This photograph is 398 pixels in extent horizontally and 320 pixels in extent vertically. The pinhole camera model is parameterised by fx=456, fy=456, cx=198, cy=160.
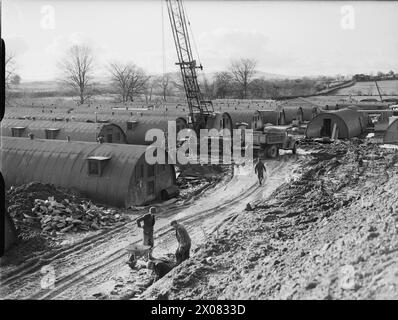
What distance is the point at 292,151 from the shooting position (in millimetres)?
32094

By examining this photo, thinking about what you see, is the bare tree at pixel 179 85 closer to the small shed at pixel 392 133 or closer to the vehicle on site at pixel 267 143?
the small shed at pixel 392 133

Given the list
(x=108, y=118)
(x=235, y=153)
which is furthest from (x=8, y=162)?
(x=108, y=118)

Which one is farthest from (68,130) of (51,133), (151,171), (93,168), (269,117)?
(269,117)

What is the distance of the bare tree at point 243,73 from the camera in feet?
352

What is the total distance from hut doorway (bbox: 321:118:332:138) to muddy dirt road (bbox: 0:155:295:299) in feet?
68.4

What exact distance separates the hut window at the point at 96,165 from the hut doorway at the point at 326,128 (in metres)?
25.0

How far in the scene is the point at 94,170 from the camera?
18.5 meters

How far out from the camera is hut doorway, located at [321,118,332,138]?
3897 cm

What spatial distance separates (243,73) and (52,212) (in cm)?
10209

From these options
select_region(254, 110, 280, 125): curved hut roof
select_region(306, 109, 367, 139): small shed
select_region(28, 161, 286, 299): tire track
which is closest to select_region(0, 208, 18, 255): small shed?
select_region(28, 161, 286, 299): tire track

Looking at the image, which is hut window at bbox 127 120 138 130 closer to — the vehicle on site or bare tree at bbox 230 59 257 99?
the vehicle on site

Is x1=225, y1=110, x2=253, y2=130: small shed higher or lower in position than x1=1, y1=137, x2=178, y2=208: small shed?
higher

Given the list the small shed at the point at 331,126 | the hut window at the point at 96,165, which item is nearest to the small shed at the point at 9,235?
the hut window at the point at 96,165

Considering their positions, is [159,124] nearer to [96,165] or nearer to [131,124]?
[131,124]
